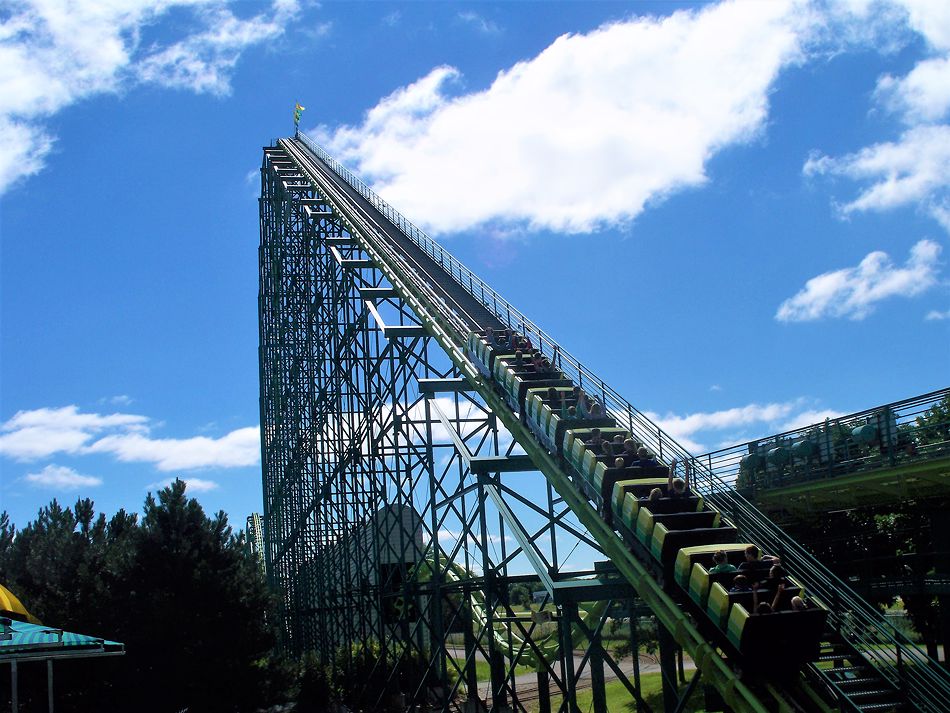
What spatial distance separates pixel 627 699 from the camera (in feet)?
87.9

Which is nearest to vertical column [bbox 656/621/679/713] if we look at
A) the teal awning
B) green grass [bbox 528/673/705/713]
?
the teal awning

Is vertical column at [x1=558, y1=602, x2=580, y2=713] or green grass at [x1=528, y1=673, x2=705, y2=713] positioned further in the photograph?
green grass at [x1=528, y1=673, x2=705, y2=713]

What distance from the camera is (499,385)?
52.9ft

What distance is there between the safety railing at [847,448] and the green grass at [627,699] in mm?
7279

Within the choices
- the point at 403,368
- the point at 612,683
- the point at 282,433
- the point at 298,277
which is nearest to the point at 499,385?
the point at 403,368

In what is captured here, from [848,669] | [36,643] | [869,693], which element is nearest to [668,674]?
[848,669]

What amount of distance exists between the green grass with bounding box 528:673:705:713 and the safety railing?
23.9ft

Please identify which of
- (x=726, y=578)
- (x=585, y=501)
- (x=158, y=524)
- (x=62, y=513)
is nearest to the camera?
(x=726, y=578)

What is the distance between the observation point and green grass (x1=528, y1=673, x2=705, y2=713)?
23.8 meters

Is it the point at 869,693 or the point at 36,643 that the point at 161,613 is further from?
the point at 869,693

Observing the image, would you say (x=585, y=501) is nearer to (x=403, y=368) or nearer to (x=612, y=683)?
(x=403, y=368)

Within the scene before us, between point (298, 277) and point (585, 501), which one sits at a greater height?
point (298, 277)

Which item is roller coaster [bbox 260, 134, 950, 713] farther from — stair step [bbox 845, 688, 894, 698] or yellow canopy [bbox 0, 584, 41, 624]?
yellow canopy [bbox 0, 584, 41, 624]

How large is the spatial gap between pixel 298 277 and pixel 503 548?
19.9 m
